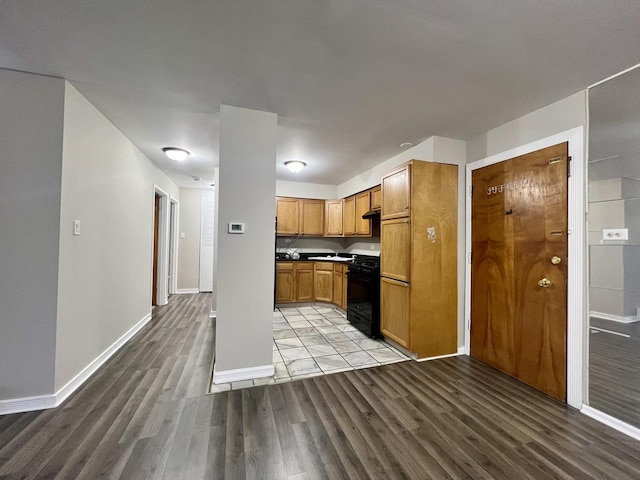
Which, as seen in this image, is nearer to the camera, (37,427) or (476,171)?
(37,427)

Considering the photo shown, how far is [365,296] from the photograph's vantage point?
3656mm

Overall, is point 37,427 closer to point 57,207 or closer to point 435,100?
point 57,207

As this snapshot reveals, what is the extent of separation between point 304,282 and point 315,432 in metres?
3.39

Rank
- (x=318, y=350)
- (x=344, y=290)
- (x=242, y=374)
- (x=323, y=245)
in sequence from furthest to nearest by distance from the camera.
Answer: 1. (x=323, y=245)
2. (x=344, y=290)
3. (x=318, y=350)
4. (x=242, y=374)

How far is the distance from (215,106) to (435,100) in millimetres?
1932

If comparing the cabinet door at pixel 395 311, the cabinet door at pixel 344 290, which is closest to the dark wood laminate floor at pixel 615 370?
the cabinet door at pixel 395 311

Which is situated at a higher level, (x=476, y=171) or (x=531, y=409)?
(x=476, y=171)

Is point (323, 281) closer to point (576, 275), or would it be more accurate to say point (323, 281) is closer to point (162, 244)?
point (162, 244)

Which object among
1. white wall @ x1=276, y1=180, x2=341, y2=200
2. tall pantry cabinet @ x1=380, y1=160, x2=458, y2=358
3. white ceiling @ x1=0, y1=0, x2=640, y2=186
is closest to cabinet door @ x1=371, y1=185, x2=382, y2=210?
tall pantry cabinet @ x1=380, y1=160, x2=458, y2=358

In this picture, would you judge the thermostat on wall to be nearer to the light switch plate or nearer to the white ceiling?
the white ceiling

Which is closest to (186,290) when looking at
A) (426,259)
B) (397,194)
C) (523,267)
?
(397,194)

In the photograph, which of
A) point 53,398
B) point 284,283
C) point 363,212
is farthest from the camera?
point 284,283

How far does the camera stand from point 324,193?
556 cm

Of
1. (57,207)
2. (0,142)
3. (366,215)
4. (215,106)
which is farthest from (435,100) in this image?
(0,142)
